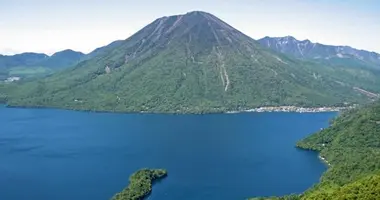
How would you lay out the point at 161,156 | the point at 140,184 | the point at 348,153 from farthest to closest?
the point at 161,156 → the point at 348,153 → the point at 140,184

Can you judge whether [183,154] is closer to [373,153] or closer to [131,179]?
[131,179]

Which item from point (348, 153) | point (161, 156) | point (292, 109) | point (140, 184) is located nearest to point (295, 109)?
point (292, 109)

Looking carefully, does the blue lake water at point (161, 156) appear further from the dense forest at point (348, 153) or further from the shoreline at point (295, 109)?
the shoreline at point (295, 109)

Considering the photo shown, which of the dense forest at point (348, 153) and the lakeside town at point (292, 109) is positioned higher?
the dense forest at point (348, 153)

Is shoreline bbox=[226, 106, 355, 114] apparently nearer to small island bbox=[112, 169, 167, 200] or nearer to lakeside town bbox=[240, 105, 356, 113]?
lakeside town bbox=[240, 105, 356, 113]

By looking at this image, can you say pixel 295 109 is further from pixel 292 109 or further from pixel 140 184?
pixel 140 184

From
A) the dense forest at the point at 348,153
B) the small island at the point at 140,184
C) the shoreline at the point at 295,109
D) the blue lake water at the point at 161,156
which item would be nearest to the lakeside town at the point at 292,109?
the shoreline at the point at 295,109

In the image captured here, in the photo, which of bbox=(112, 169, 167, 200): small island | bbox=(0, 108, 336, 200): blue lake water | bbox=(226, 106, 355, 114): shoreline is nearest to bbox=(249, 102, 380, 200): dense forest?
bbox=(0, 108, 336, 200): blue lake water
